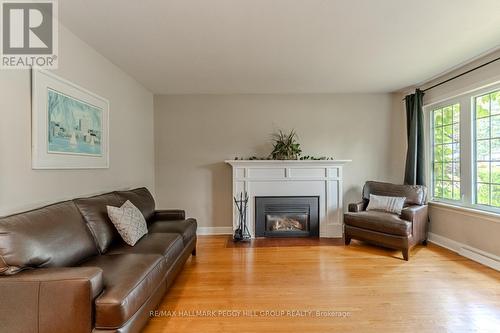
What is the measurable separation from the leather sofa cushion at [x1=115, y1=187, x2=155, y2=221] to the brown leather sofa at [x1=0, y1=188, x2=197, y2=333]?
62 centimetres

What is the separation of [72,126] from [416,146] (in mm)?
4676

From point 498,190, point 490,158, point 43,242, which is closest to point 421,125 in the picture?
point 490,158

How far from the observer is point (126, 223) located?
8.05 ft

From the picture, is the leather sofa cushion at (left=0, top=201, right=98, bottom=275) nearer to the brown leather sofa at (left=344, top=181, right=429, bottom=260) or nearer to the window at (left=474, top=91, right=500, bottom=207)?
the brown leather sofa at (left=344, top=181, right=429, bottom=260)

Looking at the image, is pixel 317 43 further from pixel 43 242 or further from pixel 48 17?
pixel 43 242

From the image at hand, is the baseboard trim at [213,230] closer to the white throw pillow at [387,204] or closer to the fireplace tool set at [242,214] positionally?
the fireplace tool set at [242,214]

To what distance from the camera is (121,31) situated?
2385 mm

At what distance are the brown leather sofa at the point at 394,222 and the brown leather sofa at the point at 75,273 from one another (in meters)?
2.67

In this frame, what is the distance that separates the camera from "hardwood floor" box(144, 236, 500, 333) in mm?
1952

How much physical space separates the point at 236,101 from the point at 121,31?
237 cm

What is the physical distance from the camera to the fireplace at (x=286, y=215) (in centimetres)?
432

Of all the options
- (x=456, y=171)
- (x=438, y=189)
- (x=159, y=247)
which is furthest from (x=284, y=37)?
(x=438, y=189)

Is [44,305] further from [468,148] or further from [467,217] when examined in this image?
[468,148]

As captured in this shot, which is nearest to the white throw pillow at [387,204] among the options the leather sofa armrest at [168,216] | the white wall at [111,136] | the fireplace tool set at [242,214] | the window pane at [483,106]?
the window pane at [483,106]
